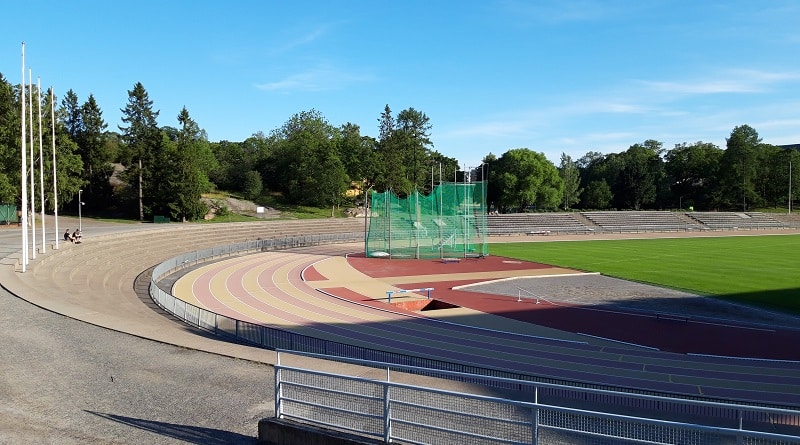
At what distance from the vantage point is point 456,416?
7.84 m

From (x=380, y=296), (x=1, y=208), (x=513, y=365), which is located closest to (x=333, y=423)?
(x=513, y=365)

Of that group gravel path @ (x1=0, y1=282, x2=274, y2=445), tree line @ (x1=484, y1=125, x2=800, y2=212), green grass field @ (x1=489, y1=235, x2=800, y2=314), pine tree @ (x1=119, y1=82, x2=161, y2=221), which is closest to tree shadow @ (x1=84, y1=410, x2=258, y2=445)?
gravel path @ (x1=0, y1=282, x2=274, y2=445)

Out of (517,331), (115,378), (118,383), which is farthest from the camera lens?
(517,331)

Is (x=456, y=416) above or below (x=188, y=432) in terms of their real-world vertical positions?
above

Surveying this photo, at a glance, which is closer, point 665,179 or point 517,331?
point 517,331

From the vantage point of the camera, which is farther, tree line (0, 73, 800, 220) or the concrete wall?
tree line (0, 73, 800, 220)

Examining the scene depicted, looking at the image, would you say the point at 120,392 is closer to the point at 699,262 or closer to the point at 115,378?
the point at 115,378

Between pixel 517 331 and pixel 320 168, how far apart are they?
206 feet

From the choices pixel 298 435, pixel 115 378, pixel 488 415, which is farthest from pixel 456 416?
pixel 115 378

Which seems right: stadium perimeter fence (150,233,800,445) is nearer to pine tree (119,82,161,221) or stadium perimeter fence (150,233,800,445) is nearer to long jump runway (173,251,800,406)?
long jump runway (173,251,800,406)

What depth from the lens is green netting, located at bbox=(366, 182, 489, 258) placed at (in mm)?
45625

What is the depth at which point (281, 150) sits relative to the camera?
95562mm

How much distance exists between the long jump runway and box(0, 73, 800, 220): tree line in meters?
27.2

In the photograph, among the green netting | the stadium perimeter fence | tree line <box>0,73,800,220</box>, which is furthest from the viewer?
tree line <box>0,73,800,220</box>
